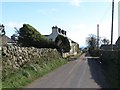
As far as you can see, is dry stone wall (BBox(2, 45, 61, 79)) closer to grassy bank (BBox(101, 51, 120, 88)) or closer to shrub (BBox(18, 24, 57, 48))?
grassy bank (BBox(101, 51, 120, 88))

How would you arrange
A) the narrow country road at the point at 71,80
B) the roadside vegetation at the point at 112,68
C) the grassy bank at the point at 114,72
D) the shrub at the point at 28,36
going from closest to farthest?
1. the narrow country road at the point at 71,80
2. the grassy bank at the point at 114,72
3. the roadside vegetation at the point at 112,68
4. the shrub at the point at 28,36

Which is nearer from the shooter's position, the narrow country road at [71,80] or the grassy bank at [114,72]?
the narrow country road at [71,80]

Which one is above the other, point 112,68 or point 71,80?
point 112,68

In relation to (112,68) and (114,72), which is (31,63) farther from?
(114,72)

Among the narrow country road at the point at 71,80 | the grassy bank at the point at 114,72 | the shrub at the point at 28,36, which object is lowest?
the narrow country road at the point at 71,80

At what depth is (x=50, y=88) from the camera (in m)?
15.0

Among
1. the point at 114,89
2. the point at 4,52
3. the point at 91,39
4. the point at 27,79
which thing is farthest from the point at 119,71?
the point at 91,39

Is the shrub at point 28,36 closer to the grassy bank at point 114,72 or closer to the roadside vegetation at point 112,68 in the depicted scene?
the roadside vegetation at point 112,68

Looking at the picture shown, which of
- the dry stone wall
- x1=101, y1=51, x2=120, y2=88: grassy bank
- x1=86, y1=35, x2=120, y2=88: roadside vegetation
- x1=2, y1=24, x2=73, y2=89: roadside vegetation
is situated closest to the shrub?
x1=2, y1=24, x2=73, y2=89: roadside vegetation

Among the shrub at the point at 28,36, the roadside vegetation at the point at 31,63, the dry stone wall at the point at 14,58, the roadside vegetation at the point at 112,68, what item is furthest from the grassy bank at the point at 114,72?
the shrub at the point at 28,36

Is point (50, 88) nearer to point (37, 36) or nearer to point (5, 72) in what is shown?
point (5, 72)

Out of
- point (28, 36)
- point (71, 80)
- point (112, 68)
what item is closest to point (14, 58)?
point (71, 80)

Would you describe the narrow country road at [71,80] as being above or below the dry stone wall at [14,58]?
below

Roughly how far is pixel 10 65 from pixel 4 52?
98 cm
